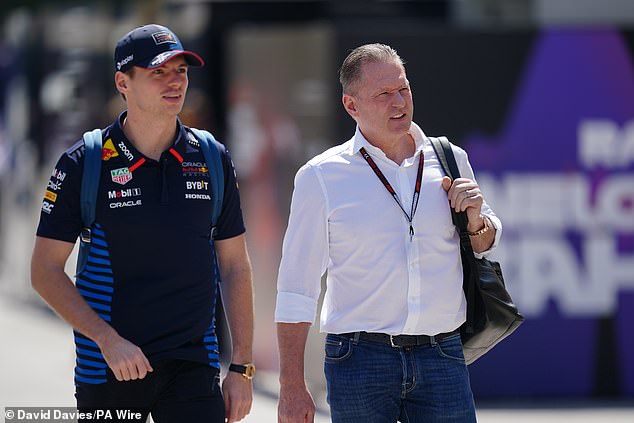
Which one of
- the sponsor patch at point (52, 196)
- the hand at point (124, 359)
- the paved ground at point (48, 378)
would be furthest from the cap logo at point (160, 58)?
the paved ground at point (48, 378)

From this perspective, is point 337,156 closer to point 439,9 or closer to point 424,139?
point 424,139

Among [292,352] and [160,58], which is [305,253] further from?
[160,58]

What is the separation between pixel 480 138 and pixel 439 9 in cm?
343

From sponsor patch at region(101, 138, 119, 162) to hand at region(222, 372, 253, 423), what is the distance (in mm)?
837

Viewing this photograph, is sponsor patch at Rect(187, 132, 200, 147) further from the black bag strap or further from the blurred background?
the blurred background

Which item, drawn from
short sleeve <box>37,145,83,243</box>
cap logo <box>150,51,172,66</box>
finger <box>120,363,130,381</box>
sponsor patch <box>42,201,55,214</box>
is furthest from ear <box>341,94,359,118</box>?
finger <box>120,363,130,381</box>

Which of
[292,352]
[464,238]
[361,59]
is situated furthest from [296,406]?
[361,59]

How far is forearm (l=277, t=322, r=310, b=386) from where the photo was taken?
4055mm

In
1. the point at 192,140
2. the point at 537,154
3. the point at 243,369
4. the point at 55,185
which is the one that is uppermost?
the point at 192,140

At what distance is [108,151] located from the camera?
4109mm

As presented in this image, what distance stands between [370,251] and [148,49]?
98 cm

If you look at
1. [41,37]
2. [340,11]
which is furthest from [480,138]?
[41,37]

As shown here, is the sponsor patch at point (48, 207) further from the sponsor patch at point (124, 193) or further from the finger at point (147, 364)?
the finger at point (147, 364)

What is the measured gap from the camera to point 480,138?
8555 mm
